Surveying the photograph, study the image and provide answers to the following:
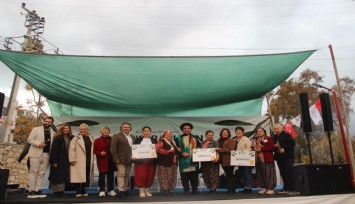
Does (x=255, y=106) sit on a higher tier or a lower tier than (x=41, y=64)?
lower

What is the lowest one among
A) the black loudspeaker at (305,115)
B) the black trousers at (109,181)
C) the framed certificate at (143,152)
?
the black trousers at (109,181)

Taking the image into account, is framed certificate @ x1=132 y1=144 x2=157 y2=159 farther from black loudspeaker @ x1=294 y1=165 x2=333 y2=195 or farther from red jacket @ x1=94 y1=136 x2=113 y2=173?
black loudspeaker @ x1=294 y1=165 x2=333 y2=195

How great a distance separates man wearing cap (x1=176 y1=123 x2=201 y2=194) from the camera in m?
5.06

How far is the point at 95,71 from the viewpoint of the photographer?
5492mm

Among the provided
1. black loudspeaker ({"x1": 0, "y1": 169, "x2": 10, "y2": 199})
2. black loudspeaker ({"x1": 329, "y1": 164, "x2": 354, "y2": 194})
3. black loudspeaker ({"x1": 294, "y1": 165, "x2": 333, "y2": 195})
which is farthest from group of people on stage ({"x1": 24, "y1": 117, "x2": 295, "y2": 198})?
black loudspeaker ({"x1": 329, "y1": 164, "x2": 354, "y2": 194})

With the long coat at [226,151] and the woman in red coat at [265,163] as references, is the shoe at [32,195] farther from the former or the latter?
the woman in red coat at [265,163]

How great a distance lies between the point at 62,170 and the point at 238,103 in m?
4.24

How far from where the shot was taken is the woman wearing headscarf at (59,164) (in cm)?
471

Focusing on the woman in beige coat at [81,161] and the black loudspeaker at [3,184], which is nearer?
the black loudspeaker at [3,184]

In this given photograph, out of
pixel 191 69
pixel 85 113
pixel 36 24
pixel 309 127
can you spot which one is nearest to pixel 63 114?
pixel 85 113

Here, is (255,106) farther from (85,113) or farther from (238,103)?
(85,113)

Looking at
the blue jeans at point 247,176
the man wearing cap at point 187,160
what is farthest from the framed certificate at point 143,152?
the blue jeans at point 247,176

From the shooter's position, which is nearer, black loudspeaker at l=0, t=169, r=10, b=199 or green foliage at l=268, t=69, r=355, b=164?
black loudspeaker at l=0, t=169, r=10, b=199

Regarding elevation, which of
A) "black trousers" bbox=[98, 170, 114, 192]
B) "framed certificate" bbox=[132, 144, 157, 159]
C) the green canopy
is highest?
the green canopy
